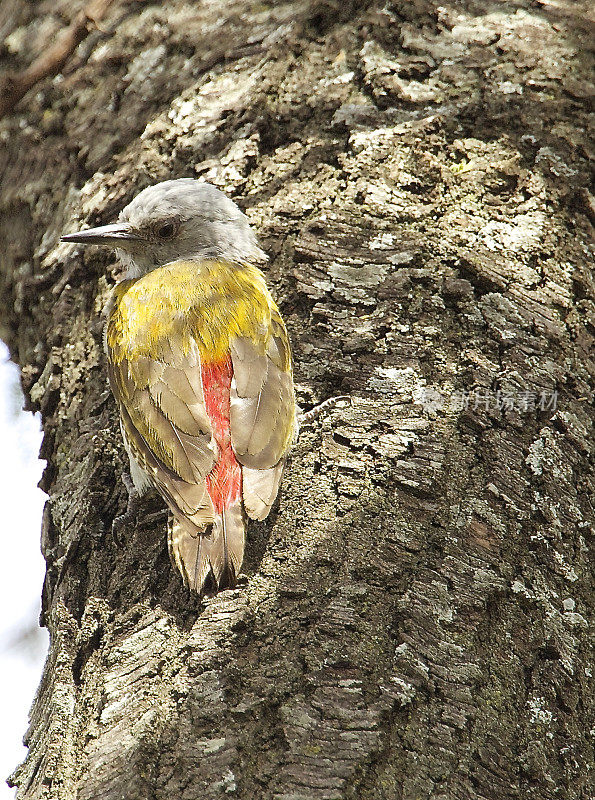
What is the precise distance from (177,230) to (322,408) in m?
1.50

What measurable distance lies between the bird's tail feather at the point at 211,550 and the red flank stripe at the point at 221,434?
88 mm

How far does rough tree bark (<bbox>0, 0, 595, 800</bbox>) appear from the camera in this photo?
85.3 inches

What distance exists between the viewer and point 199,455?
2.87m

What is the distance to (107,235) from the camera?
11.4 ft

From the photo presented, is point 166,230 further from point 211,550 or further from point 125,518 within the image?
point 211,550

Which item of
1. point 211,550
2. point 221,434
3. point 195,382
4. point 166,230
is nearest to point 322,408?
point 221,434

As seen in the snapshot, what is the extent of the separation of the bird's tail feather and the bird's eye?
1625 millimetres

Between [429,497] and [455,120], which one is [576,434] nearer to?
[429,497]

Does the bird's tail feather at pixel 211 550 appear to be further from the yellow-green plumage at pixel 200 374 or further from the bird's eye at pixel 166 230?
the bird's eye at pixel 166 230

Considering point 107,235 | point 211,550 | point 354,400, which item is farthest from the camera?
point 107,235

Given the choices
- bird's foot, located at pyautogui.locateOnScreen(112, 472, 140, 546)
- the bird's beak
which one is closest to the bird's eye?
the bird's beak

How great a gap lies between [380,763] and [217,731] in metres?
0.42

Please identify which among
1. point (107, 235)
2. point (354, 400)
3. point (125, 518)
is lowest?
point (125, 518)

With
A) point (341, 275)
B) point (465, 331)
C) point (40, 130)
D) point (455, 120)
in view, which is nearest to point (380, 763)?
point (465, 331)
